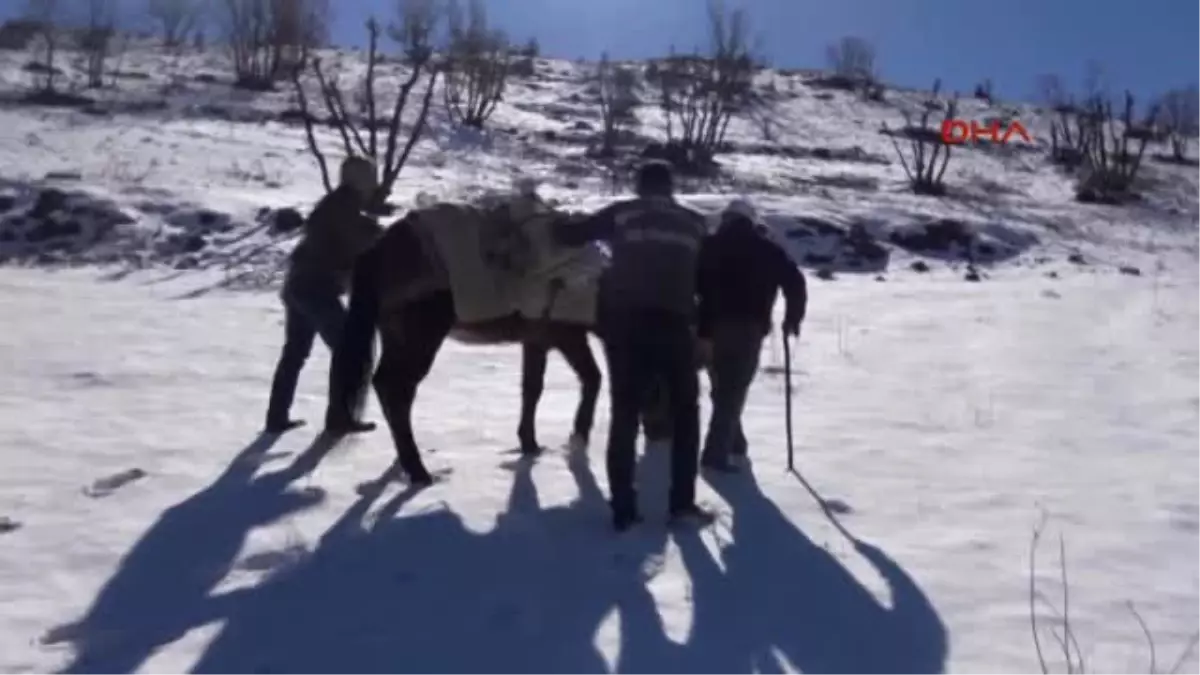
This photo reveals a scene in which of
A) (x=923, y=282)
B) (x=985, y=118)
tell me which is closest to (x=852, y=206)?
(x=923, y=282)

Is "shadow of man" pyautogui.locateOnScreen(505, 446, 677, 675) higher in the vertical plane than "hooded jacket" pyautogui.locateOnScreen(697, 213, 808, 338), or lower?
lower

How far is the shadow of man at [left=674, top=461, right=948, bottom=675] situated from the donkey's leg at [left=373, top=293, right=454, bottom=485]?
1.52m

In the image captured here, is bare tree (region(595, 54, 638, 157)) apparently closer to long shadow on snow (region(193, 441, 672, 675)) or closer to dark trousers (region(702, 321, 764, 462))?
dark trousers (region(702, 321, 764, 462))

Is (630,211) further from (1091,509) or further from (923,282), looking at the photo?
(923,282)

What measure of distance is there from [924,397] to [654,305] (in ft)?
12.5

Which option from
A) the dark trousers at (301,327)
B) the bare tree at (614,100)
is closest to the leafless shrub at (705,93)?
the bare tree at (614,100)

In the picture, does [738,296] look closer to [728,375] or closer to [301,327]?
[728,375]

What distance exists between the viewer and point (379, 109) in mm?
31297

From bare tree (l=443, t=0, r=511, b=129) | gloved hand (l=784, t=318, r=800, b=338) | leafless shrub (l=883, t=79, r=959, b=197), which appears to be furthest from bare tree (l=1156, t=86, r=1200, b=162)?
gloved hand (l=784, t=318, r=800, b=338)

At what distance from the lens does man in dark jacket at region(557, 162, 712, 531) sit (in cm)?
539

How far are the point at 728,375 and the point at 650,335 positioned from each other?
1057mm

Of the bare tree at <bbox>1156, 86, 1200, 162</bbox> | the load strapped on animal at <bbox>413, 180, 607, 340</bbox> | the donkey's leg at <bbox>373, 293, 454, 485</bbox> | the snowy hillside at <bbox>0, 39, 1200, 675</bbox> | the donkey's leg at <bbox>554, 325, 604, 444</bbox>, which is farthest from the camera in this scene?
the bare tree at <bbox>1156, 86, 1200, 162</bbox>

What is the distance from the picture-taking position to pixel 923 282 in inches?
622

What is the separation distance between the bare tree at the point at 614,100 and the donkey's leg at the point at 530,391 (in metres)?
20.7
